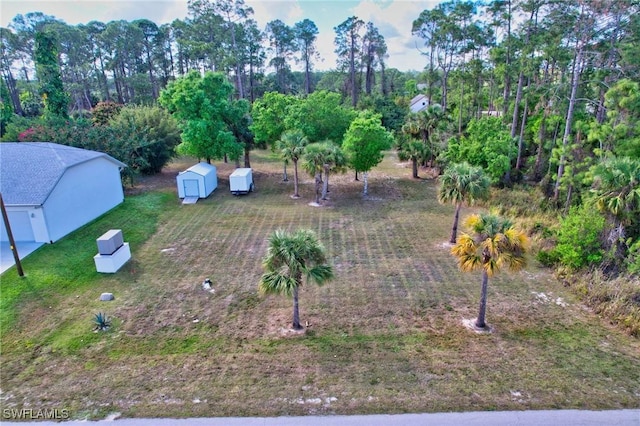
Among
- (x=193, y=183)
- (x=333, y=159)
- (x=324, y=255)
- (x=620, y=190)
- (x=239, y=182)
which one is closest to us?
(x=324, y=255)

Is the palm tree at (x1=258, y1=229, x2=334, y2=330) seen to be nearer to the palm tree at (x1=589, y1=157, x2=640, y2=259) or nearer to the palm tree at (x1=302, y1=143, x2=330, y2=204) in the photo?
the palm tree at (x1=589, y1=157, x2=640, y2=259)

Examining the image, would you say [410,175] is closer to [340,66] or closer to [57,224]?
[57,224]

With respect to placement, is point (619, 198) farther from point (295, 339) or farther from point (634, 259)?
point (295, 339)

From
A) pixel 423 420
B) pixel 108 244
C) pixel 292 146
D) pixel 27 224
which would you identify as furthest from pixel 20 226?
pixel 423 420

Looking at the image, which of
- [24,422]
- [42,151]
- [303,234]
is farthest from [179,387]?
[42,151]

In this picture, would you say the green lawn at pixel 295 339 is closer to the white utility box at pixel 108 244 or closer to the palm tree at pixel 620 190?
the white utility box at pixel 108 244

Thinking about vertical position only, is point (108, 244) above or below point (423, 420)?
above

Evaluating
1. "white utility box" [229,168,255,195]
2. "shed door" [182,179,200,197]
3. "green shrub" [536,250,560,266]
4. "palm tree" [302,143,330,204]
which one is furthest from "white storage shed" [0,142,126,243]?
"green shrub" [536,250,560,266]
